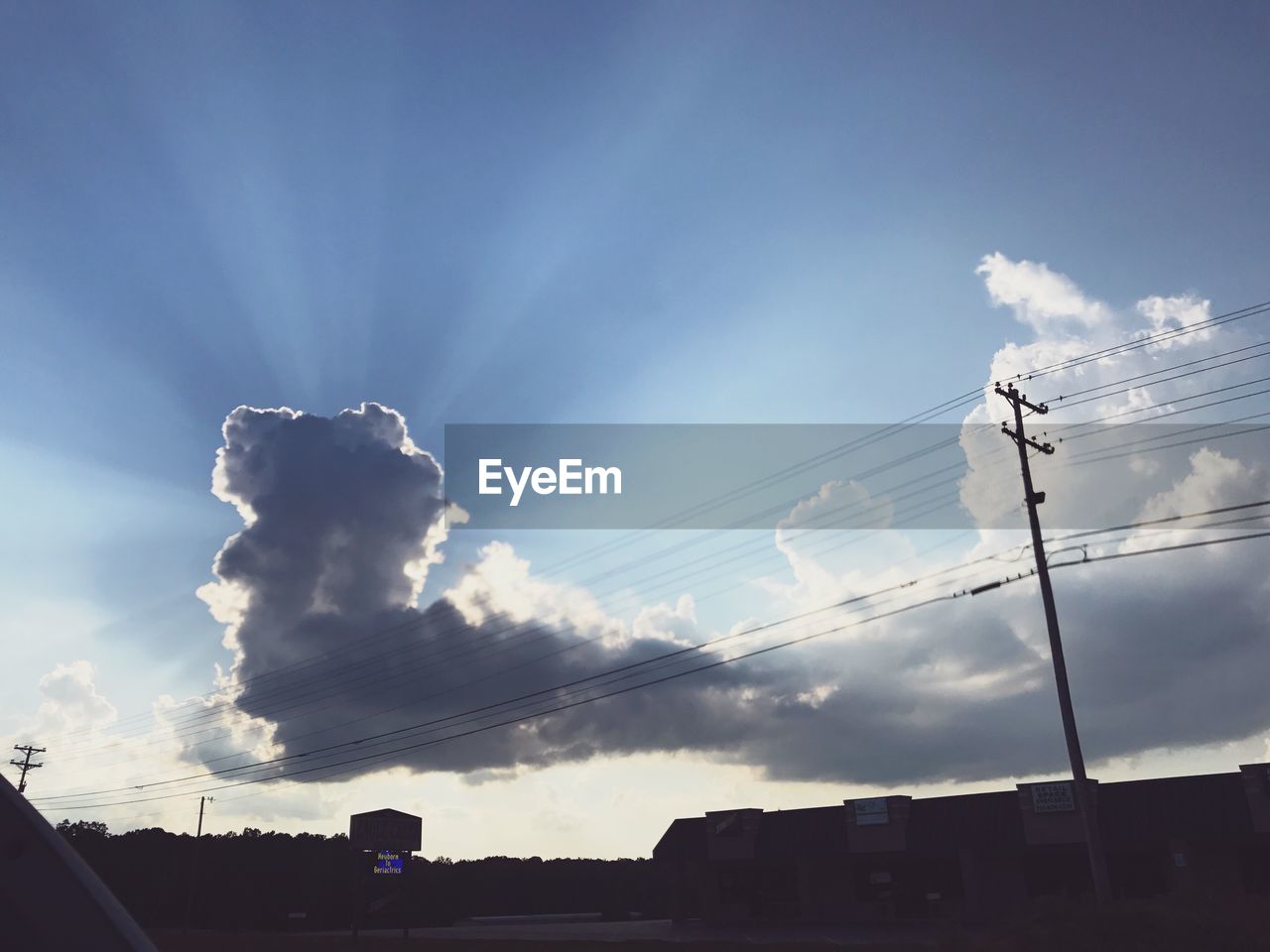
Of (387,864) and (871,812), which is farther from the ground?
(871,812)

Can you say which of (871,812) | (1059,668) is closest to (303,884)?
(871,812)

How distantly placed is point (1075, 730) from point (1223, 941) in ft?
25.3

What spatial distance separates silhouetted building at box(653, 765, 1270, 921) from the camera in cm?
4847

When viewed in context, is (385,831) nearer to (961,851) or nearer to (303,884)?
(961,851)

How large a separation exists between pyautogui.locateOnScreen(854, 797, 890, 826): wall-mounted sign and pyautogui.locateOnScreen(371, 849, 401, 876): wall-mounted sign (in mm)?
32214

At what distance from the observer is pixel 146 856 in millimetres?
118875

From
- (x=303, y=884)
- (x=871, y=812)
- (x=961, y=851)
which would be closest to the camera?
(x=961, y=851)

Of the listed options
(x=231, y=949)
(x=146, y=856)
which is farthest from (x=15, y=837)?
(x=146, y=856)

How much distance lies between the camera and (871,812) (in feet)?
193

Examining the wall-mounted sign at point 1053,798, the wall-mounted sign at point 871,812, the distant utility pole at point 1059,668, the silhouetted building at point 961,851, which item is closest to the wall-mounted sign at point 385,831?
the silhouetted building at point 961,851

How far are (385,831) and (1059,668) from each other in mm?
52764

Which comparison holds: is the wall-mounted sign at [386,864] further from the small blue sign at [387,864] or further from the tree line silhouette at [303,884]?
the tree line silhouette at [303,884]

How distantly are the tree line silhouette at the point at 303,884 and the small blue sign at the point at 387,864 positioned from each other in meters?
34.5

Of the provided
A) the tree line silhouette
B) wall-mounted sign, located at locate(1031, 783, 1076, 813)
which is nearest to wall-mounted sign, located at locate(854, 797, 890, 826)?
wall-mounted sign, located at locate(1031, 783, 1076, 813)
